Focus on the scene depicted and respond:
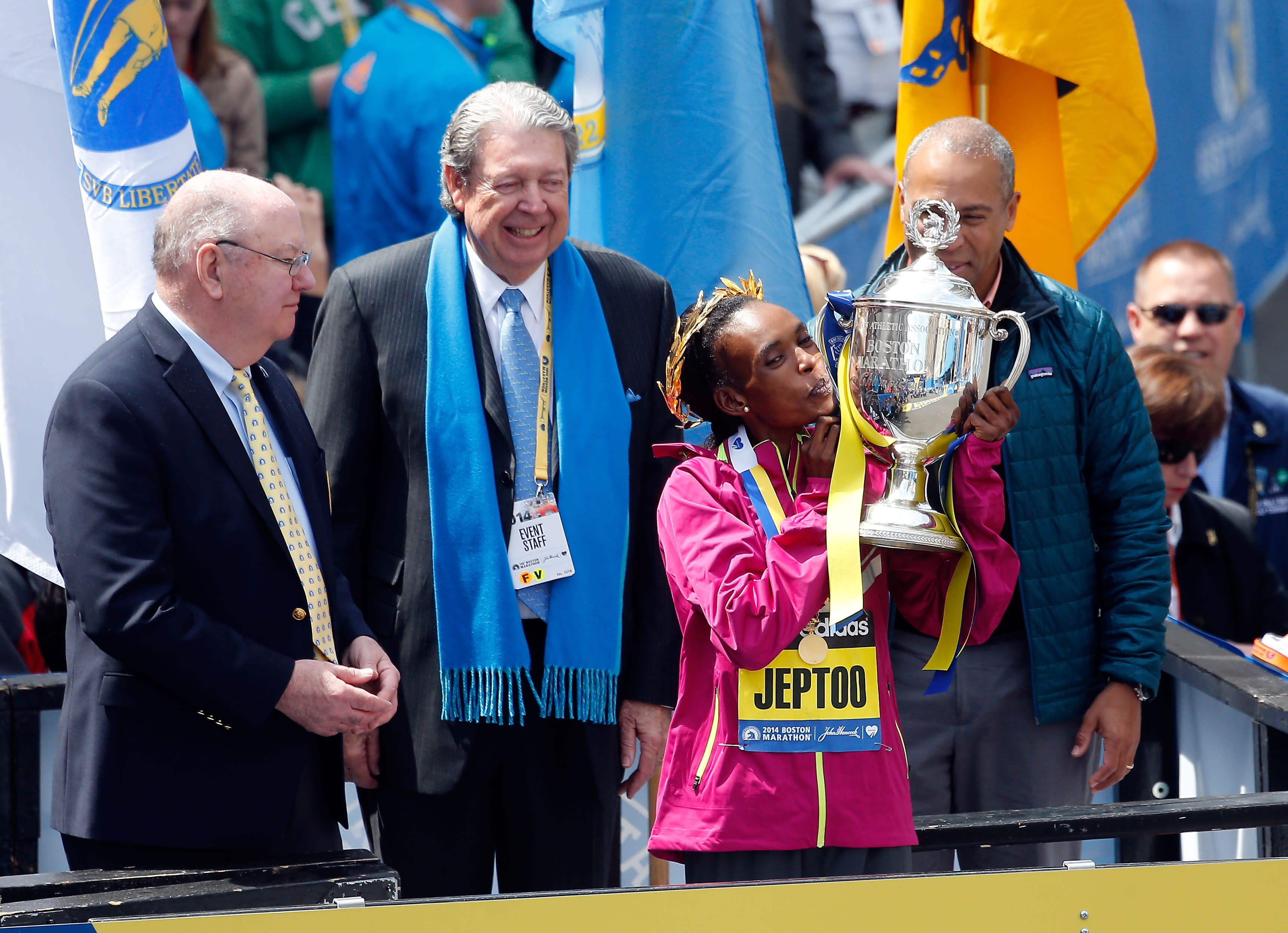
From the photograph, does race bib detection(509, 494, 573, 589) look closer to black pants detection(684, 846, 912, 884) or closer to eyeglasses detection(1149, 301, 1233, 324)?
black pants detection(684, 846, 912, 884)

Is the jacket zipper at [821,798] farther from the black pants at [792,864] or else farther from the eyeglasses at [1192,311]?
the eyeglasses at [1192,311]

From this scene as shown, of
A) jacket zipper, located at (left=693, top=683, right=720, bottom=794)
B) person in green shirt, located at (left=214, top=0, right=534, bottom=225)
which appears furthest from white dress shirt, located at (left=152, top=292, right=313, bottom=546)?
person in green shirt, located at (left=214, top=0, right=534, bottom=225)

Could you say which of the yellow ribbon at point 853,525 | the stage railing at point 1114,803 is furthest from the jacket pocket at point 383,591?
the yellow ribbon at point 853,525

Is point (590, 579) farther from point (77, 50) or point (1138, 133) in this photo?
point (1138, 133)

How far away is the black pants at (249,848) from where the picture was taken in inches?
84.9

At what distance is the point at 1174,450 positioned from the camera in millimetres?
3615

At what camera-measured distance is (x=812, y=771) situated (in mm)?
2137

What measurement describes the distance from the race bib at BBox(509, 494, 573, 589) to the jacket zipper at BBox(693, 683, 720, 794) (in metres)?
0.54

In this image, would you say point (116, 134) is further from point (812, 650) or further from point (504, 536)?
point (812, 650)

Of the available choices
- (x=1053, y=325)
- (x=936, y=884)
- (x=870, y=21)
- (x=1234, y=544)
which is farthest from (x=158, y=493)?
(x=870, y=21)

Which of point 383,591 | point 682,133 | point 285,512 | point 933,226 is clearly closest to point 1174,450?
point 682,133

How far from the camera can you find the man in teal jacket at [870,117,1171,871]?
9.05 ft

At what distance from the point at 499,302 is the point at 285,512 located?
0.67 metres

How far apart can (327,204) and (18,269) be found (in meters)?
1.90
